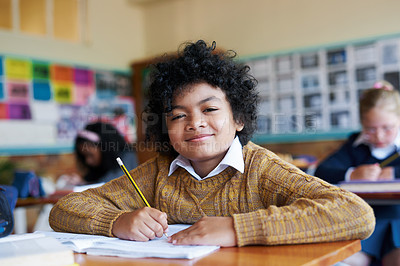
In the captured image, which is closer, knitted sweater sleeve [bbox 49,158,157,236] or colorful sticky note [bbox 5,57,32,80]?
Result: knitted sweater sleeve [bbox 49,158,157,236]

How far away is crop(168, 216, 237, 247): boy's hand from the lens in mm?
883

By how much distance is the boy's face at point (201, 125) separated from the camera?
1.23 meters

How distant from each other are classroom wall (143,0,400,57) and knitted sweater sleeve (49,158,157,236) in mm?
3674

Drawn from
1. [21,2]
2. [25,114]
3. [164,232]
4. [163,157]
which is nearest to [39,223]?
[25,114]

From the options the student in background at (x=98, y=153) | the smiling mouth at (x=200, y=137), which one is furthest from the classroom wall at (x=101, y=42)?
the smiling mouth at (x=200, y=137)

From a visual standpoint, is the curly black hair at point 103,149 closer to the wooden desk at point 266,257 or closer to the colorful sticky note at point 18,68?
the colorful sticky note at point 18,68

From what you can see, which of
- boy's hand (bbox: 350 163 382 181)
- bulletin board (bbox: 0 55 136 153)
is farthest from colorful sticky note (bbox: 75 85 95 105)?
boy's hand (bbox: 350 163 382 181)

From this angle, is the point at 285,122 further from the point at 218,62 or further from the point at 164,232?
the point at 164,232

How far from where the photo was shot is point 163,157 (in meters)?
1.40

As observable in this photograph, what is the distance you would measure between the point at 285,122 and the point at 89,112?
89.2 inches

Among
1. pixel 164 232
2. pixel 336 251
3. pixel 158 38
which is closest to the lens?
pixel 336 251

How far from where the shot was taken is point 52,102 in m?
4.96

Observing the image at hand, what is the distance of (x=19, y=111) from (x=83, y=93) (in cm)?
83

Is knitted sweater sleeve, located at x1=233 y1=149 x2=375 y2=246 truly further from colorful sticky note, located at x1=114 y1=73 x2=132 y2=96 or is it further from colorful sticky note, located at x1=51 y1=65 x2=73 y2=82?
colorful sticky note, located at x1=114 y1=73 x2=132 y2=96
